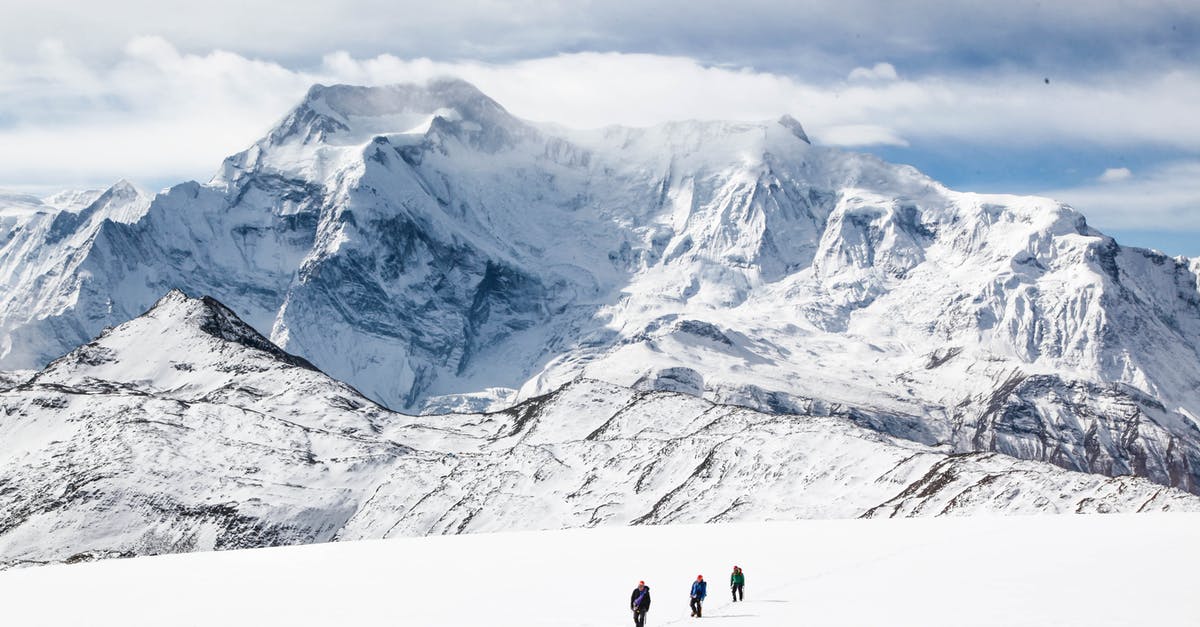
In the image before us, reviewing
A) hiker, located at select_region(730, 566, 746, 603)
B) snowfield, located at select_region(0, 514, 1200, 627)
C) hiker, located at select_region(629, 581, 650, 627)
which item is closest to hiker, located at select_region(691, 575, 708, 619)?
snowfield, located at select_region(0, 514, 1200, 627)

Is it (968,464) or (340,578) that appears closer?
(340,578)

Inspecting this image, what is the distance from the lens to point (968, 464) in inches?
7249

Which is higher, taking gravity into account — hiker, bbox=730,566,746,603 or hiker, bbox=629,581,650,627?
hiker, bbox=629,581,650,627

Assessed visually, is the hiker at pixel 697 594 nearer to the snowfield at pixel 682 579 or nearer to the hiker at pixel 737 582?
the snowfield at pixel 682 579

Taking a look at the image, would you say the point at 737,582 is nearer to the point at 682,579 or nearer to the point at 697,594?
the point at 697,594

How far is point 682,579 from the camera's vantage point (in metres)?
73.8

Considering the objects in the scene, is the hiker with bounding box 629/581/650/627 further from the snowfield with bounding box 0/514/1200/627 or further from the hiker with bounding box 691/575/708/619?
the hiker with bounding box 691/575/708/619

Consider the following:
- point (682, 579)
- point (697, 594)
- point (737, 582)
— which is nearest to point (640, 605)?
point (697, 594)

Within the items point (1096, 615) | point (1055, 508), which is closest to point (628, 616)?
point (1096, 615)

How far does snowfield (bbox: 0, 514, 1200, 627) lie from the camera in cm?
5841

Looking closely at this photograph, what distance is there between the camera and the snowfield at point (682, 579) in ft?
192

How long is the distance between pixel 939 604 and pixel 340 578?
1591 inches

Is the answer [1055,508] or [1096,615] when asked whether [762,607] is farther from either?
[1055,508]

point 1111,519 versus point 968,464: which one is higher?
point 1111,519
